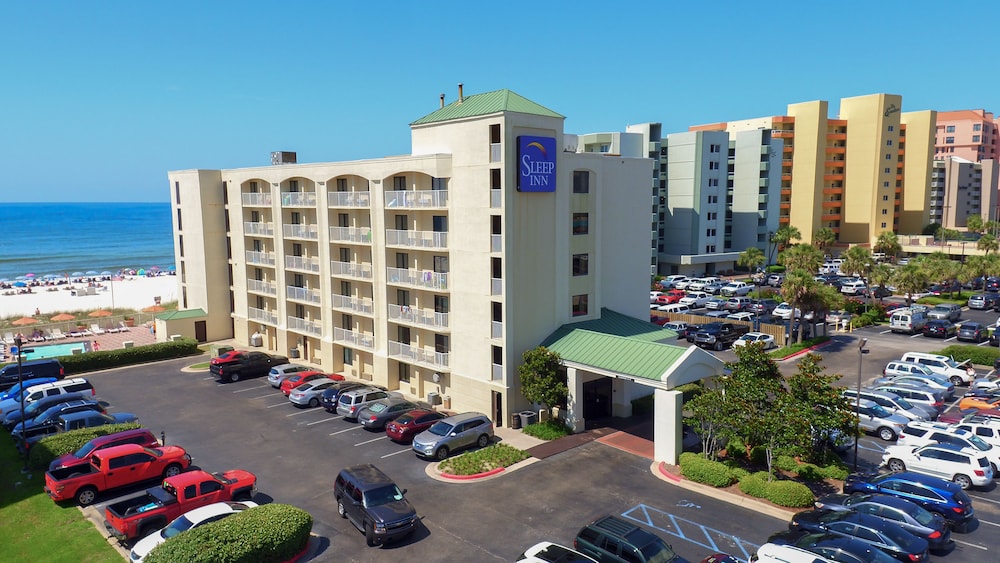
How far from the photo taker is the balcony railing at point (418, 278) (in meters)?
38.9

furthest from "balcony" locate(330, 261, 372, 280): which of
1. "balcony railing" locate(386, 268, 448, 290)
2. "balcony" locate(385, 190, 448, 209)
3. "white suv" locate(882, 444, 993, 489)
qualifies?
"white suv" locate(882, 444, 993, 489)

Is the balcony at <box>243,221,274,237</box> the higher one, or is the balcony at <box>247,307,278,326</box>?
the balcony at <box>243,221,274,237</box>

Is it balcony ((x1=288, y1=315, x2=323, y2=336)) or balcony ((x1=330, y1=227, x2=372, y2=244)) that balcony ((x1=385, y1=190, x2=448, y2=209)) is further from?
balcony ((x1=288, y1=315, x2=323, y2=336))

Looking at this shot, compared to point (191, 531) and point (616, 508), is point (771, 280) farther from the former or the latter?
point (191, 531)

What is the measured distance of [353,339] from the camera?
46.2 meters

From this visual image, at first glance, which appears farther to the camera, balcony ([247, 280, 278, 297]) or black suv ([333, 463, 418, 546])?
balcony ([247, 280, 278, 297])

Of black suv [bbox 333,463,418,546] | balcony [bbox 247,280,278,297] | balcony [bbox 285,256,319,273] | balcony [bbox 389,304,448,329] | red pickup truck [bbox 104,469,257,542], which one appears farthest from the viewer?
balcony [bbox 247,280,278,297]

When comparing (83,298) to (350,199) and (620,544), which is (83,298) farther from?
(620,544)

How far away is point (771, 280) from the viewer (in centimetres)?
8981

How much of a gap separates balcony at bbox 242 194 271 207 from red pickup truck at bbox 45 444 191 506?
2689 cm

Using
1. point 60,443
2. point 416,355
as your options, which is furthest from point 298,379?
point 60,443

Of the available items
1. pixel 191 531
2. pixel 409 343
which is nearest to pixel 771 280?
pixel 409 343

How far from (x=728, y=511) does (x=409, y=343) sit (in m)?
23.2

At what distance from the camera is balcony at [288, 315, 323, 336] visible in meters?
49.8
